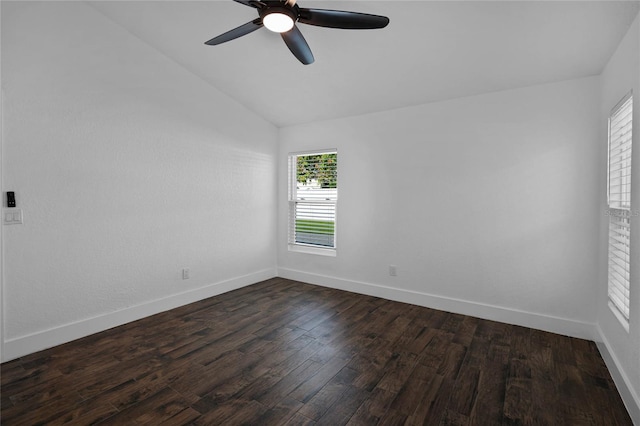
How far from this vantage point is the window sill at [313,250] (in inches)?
183

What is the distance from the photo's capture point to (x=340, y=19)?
78.2 inches

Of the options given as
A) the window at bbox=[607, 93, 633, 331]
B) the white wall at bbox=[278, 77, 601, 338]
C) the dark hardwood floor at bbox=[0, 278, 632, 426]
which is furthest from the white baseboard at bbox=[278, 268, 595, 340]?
the window at bbox=[607, 93, 633, 331]

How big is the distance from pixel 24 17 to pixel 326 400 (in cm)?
376

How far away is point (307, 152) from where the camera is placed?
188 inches

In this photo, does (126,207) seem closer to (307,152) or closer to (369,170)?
(307,152)

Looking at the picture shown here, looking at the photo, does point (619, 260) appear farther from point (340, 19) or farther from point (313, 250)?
point (313, 250)

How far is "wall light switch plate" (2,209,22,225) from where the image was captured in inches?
97.6

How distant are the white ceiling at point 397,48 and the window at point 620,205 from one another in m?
0.62

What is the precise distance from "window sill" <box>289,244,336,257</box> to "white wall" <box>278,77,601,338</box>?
0.20 meters

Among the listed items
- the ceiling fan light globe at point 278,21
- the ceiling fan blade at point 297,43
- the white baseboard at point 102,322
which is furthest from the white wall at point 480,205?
the ceiling fan light globe at point 278,21

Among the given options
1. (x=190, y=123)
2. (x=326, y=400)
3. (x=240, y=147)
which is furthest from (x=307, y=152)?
(x=326, y=400)

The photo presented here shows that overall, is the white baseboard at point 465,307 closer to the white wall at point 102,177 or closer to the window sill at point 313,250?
the window sill at point 313,250

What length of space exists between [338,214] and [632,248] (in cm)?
305

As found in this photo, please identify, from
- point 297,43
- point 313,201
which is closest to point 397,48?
point 297,43
